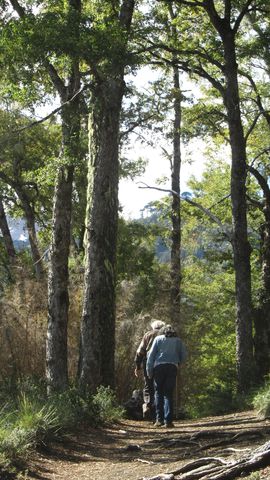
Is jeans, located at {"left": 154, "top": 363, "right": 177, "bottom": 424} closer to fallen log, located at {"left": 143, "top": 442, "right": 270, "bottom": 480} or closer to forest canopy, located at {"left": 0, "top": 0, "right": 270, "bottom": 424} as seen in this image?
forest canopy, located at {"left": 0, "top": 0, "right": 270, "bottom": 424}

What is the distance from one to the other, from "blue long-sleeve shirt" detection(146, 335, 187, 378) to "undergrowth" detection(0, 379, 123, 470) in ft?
3.12

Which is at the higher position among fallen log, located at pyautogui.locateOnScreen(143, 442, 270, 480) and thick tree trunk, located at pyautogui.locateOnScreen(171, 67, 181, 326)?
thick tree trunk, located at pyautogui.locateOnScreen(171, 67, 181, 326)

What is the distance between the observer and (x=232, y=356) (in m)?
30.4

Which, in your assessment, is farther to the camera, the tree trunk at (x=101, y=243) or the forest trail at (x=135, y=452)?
the tree trunk at (x=101, y=243)

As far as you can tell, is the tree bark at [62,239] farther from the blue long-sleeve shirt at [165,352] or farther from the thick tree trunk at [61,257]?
the blue long-sleeve shirt at [165,352]

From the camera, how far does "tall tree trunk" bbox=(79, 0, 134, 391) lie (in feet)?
37.7

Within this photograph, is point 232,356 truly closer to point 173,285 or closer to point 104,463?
point 173,285

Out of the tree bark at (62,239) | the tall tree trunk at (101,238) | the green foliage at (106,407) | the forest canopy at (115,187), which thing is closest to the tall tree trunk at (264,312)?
the forest canopy at (115,187)

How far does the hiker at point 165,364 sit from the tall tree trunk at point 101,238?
48.0 inches

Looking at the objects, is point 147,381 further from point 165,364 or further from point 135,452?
point 135,452

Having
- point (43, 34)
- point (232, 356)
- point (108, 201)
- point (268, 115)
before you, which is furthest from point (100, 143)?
point (232, 356)

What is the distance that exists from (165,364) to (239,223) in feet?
19.1

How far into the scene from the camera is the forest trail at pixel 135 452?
6.20 metres

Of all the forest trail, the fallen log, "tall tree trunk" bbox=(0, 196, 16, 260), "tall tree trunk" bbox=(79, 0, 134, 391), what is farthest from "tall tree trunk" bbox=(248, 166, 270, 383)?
the fallen log
